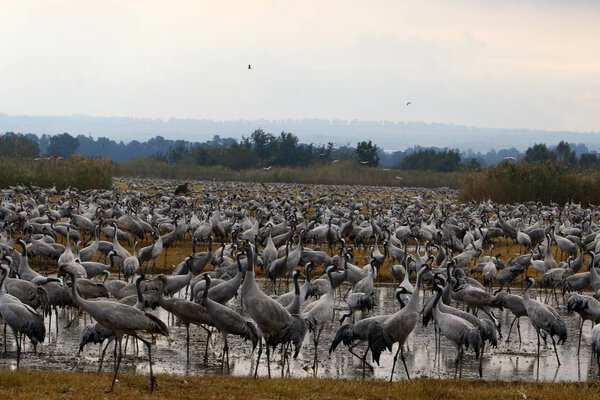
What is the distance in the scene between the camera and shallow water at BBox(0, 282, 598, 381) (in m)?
11.8

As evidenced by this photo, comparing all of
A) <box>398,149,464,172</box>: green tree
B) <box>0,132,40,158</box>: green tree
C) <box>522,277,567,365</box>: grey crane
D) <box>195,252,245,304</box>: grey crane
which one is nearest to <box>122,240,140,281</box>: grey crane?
<box>195,252,245,304</box>: grey crane

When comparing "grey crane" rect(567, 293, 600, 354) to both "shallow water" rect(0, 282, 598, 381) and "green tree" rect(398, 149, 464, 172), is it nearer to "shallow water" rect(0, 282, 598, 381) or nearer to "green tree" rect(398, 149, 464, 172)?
"shallow water" rect(0, 282, 598, 381)

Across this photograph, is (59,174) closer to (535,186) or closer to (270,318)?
(535,186)

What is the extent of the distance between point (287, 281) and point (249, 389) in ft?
29.2

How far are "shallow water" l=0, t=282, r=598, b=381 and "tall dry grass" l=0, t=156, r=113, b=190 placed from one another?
31700 millimetres

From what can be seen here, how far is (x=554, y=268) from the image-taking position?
790 inches

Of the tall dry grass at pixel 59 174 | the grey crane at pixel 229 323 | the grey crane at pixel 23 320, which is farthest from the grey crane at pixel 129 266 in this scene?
the tall dry grass at pixel 59 174

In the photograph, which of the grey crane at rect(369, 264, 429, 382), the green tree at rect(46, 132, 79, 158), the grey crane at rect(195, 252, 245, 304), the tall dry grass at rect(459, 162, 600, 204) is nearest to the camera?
the grey crane at rect(369, 264, 429, 382)

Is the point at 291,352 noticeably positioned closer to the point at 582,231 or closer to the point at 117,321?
the point at 117,321

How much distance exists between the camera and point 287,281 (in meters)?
18.5

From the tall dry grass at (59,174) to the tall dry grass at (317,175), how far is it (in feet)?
89.2

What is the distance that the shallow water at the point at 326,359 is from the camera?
11.8 m

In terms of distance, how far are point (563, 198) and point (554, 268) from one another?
2821 centimetres

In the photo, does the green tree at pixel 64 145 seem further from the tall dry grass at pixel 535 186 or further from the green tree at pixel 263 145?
the tall dry grass at pixel 535 186
